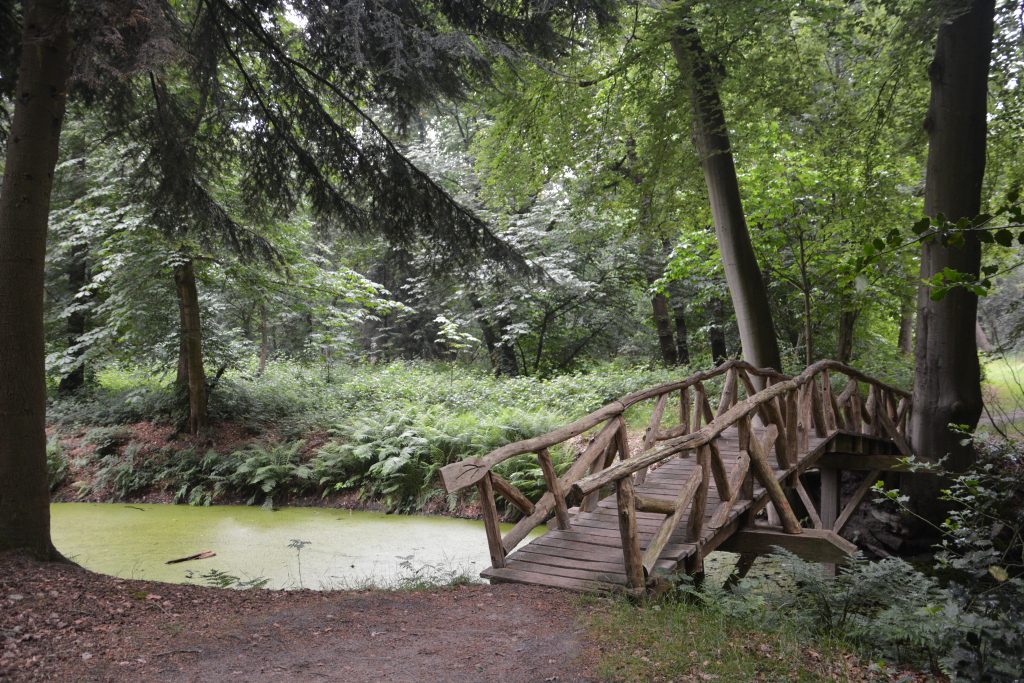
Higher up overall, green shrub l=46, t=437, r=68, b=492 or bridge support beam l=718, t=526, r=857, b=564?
green shrub l=46, t=437, r=68, b=492

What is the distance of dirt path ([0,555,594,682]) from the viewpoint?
3408mm

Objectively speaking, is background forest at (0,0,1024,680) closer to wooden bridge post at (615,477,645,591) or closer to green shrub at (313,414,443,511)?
green shrub at (313,414,443,511)

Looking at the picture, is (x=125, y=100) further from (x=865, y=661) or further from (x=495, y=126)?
(x=865, y=661)

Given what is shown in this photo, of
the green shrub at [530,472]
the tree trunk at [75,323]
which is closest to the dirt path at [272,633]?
the green shrub at [530,472]

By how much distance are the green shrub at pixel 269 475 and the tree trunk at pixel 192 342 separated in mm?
1534

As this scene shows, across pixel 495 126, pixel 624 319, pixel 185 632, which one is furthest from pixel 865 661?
pixel 624 319

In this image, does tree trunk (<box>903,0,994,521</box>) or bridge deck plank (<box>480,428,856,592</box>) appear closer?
bridge deck plank (<box>480,428,856,592</box>)

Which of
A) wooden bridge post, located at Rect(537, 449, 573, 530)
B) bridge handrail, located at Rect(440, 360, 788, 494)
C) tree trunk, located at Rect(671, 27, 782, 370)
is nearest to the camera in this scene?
bridge handrail, located at Rect(440, 360, 788, 494)

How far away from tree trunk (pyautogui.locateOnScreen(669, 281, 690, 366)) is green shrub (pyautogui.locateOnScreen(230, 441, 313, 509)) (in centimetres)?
975

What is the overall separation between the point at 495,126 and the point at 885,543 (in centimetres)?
829

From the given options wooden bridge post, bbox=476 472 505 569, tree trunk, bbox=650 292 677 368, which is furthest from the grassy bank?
wooden bridge post, bbox=476 472 505 569

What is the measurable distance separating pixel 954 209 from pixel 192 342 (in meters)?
11.8

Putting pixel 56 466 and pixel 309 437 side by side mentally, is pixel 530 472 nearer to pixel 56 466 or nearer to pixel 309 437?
pixel 309 437

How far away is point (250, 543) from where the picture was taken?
8586 millimetres
